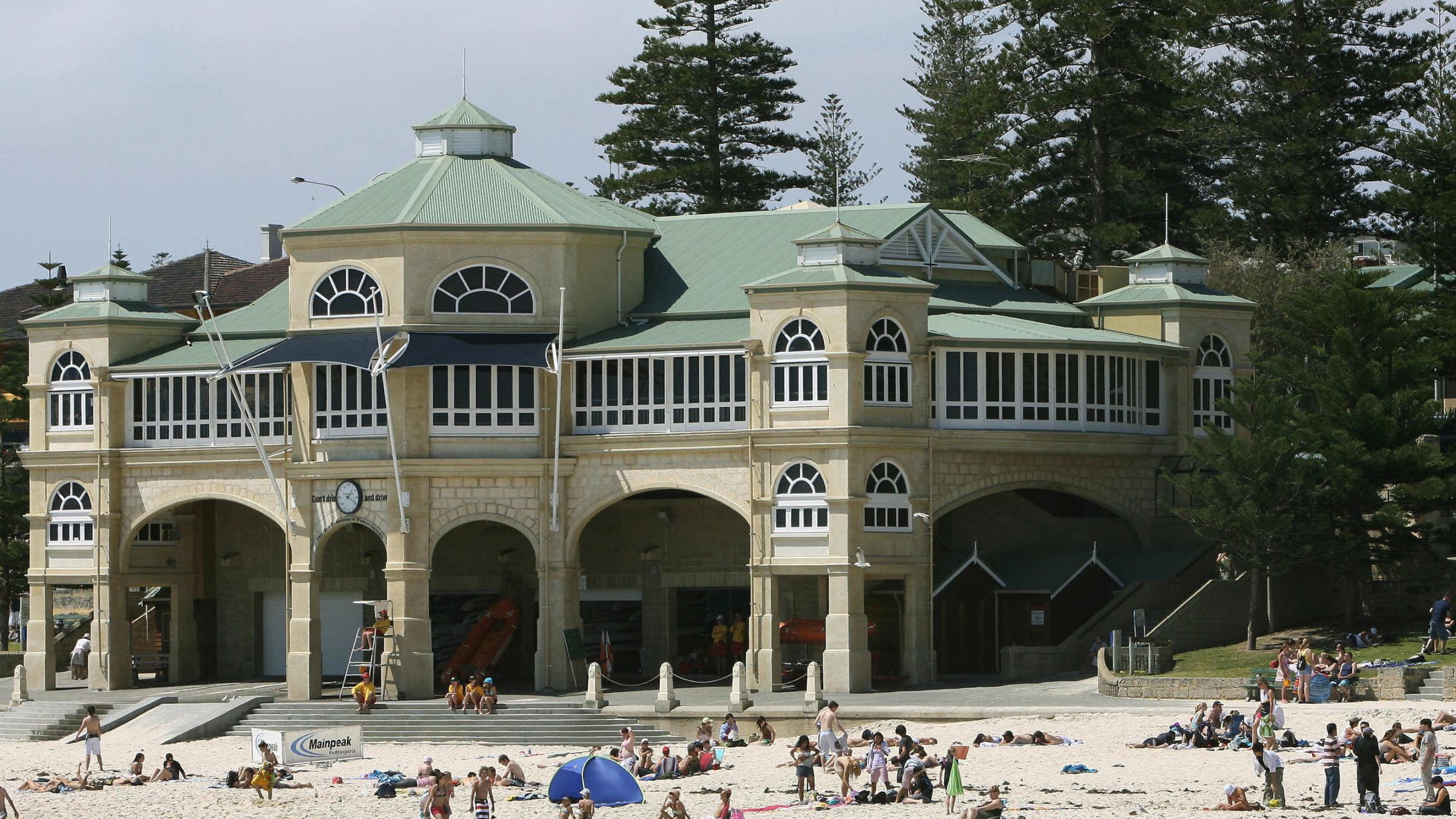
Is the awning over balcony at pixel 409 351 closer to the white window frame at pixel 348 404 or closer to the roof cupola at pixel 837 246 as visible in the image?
the white window frame at pixel 348 404

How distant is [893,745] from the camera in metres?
44.0

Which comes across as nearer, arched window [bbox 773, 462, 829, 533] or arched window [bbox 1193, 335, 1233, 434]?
arched window [bbox 773, 462, 829, 533]

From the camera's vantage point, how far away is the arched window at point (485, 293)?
183ft

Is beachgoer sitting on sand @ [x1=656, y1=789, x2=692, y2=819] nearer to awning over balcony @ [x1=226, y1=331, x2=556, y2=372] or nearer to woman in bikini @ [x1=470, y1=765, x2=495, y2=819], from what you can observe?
woman in bikini @ [x1=470, y1=765, x2=495, y2=819]

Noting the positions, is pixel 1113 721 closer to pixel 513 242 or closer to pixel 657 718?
pixel 657 718

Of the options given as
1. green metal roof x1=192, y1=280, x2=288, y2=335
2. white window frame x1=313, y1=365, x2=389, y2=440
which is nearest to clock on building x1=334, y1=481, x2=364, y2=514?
white window frame x1=313, y1=365, x2=389, y2=440

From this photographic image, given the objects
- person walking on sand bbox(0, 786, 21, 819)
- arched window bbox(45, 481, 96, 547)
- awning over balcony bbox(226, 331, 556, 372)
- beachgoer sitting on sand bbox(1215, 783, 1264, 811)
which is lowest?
person walking on sand bbox(0, 786, 21, 819)

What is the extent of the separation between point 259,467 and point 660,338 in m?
9.23

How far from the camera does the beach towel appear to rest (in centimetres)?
4012

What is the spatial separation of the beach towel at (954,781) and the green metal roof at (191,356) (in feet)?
74.6

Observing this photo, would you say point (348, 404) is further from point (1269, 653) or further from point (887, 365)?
point (1269, 653)

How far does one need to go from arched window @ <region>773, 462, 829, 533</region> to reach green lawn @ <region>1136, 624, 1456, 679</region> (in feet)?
24.2

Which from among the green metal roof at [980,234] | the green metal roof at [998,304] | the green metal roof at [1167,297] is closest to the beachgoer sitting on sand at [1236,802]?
the green metal roof at [1167,297]

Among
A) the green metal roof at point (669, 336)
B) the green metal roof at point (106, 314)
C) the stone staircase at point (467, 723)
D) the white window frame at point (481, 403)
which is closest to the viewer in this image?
the stone staircase at point (467, 723)
